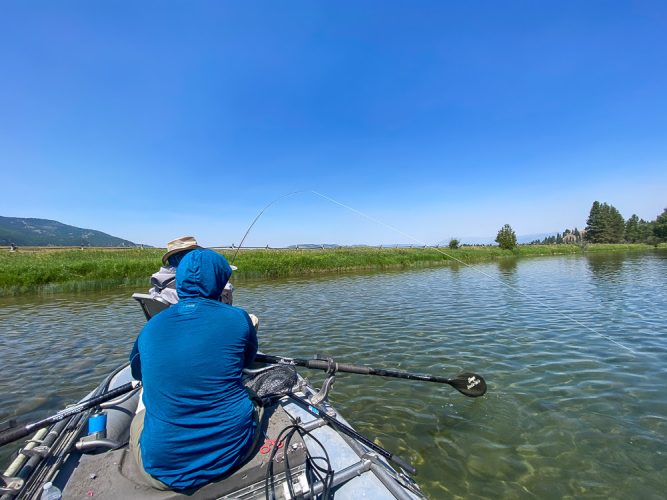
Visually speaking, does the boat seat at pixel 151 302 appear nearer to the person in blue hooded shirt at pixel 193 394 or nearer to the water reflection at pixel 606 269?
the person in blue hooded shirt at pixel 193 394

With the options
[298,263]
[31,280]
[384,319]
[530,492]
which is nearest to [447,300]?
[384,319]

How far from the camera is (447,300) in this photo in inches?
663

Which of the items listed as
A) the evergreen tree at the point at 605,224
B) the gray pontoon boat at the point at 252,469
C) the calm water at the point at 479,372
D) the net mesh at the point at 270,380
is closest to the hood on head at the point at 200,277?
the net mesh at the point at 270,380

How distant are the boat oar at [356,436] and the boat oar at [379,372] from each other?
48 centimetres

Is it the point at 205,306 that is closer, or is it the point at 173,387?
the point at 173,387

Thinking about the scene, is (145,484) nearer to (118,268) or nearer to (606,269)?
(118,268)

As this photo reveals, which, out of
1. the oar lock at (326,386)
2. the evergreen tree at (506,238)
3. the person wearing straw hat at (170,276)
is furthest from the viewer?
the evergreen tree at (506,238)

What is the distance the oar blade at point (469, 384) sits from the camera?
5.79 meters

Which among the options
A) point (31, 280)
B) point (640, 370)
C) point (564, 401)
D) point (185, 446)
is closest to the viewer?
point (185, 446)

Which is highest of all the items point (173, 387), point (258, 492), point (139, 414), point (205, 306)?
point (205, 306)

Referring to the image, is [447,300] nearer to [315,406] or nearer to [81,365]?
[315,406]

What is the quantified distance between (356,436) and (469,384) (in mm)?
3000

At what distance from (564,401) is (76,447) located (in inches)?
301

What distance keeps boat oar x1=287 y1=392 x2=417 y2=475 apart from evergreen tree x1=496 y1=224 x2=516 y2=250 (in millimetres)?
70780
